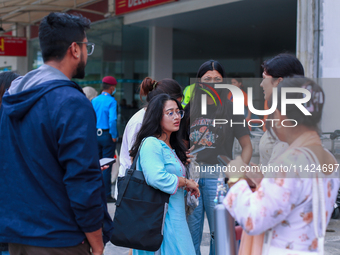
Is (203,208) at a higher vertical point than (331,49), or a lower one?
lower

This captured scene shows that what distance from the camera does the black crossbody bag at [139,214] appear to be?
2.61m

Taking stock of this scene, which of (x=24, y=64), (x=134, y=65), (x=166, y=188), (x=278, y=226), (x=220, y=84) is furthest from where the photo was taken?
(x=24, y=64)

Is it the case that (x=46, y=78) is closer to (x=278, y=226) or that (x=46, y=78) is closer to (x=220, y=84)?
(x=278, y=226)

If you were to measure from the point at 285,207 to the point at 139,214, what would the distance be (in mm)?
1312

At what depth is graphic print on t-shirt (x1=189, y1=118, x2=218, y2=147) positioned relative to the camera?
10.2ft

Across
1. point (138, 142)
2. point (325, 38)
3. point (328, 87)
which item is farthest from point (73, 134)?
point (325, 38)

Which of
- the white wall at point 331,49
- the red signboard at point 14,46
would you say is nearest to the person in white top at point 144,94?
the white wall at point 331,49

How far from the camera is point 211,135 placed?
3107mm

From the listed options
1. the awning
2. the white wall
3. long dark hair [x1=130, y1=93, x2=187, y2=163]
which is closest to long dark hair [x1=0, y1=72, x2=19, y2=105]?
long dark hair [x1=130, y1=93, x2=187, y2=163]

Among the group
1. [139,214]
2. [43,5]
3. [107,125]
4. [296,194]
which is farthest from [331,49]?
[43,5]

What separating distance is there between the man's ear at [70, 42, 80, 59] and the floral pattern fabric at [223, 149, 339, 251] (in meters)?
1.06

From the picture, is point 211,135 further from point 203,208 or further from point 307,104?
point 307,104

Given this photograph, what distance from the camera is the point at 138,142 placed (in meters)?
2.91

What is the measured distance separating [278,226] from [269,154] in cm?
102
